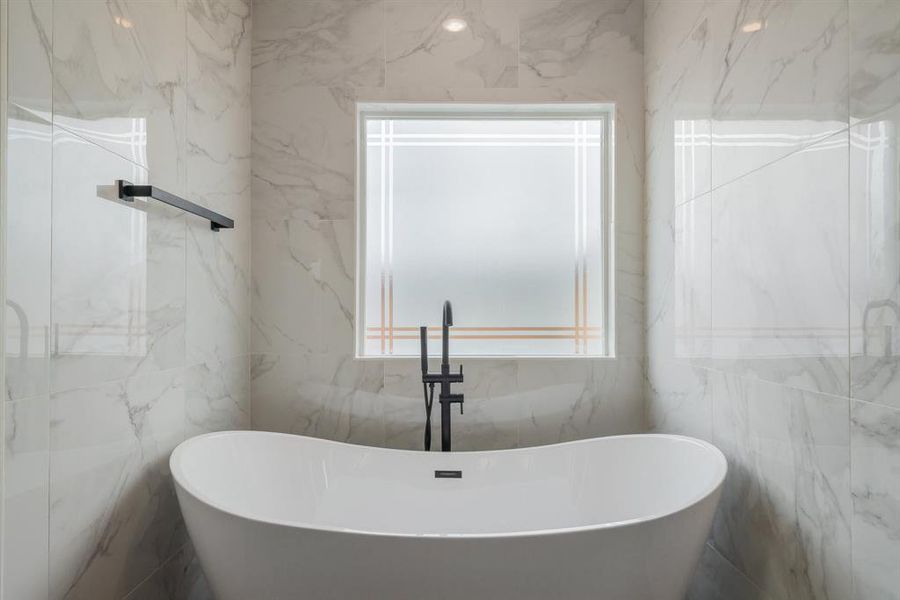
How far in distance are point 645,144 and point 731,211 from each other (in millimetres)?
764

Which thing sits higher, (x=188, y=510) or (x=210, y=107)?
(x=210, y=107)

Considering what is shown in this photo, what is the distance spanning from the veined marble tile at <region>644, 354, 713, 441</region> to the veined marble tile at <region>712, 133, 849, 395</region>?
0.54 feet

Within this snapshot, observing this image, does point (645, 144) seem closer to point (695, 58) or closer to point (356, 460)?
point (695, 58)

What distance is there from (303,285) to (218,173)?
1.81 ft

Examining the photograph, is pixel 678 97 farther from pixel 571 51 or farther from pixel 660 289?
pixel 660 289

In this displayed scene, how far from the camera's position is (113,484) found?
4.38ft

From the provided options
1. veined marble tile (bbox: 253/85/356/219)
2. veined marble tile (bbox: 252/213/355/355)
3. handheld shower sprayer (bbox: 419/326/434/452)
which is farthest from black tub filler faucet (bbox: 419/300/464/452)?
veined marble tile (bbox: 253/85/356/219)

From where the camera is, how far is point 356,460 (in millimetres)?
1930

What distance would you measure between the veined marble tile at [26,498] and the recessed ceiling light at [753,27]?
195 cm

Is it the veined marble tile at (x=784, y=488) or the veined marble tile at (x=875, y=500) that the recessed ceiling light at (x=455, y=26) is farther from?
the veined marble tile at (x=875, y=500)

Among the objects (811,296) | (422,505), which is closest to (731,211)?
(811,296)

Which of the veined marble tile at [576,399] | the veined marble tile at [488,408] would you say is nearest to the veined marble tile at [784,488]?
the veined marble tile at [576,399]

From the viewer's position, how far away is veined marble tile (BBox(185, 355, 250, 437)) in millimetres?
1752

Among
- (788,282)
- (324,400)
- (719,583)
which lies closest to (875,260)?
(788,282)
